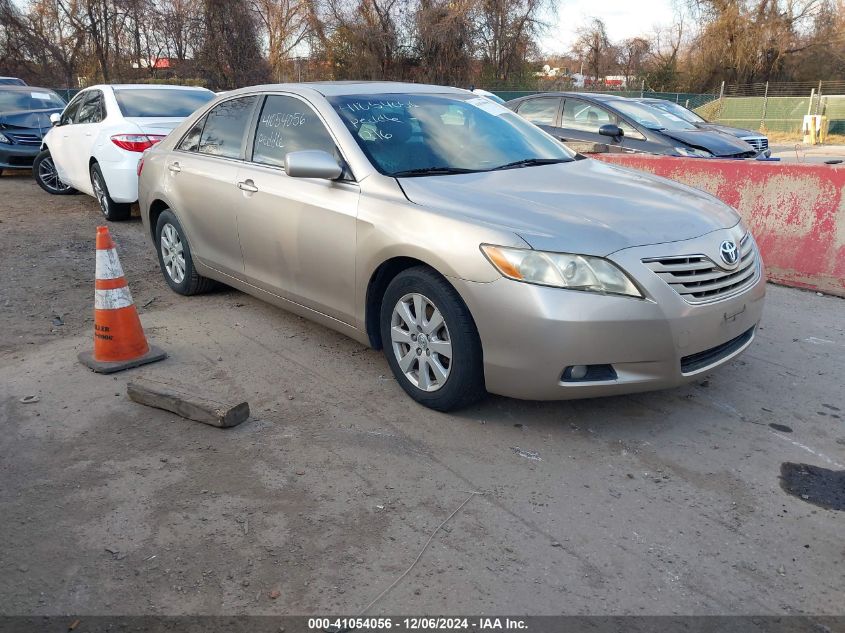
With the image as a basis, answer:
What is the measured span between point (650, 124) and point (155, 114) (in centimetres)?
636

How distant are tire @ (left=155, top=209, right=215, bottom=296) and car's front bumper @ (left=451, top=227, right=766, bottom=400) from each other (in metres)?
2.98

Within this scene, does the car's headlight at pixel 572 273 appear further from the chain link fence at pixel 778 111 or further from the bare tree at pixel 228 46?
the bare tree at pixel 228 46

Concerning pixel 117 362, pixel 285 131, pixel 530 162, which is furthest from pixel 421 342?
pixel 117 362

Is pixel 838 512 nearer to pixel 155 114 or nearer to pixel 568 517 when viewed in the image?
pixel 568 517

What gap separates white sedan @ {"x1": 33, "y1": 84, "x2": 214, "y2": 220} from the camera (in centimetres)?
845

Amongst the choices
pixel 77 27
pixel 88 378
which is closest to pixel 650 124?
pixel 88 378

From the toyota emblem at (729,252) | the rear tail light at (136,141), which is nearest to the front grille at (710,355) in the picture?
the toyota emblem at (729,252)

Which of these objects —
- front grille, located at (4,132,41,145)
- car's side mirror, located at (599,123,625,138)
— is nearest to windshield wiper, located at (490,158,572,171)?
car's side mirror, located at (599,123,625,138)

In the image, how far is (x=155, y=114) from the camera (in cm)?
878

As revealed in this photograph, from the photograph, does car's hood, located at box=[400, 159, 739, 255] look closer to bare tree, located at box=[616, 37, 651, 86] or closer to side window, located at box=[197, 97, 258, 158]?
side window, located at box=[197, 97, 258, 158]

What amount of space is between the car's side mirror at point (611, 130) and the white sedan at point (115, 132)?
504 centimetres

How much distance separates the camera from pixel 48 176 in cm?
1123

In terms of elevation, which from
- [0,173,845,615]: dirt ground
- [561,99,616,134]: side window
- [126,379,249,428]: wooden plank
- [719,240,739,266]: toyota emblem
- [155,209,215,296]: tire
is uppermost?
[561,99,616,134]: side window

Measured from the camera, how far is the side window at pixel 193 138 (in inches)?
221
